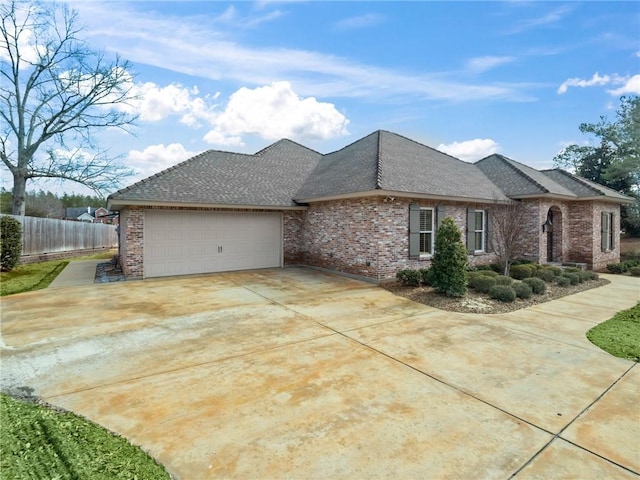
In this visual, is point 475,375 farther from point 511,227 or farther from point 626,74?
point 626,74

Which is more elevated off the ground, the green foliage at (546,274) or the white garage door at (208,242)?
the white garage door at (208,242)

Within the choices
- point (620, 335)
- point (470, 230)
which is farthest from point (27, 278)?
point (620, 335)

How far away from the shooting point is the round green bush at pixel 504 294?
871cm

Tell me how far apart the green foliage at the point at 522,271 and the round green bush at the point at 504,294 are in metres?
3.88

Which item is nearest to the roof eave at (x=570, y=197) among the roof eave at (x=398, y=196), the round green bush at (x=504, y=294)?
the roof eave at (x=398, y=196)

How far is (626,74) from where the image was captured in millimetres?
15297

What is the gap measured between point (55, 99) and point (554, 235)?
90.8 ft

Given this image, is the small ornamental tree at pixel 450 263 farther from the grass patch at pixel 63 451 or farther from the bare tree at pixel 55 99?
the bare tree at pixel 55 99

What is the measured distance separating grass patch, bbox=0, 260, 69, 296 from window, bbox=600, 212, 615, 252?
74.5 ft

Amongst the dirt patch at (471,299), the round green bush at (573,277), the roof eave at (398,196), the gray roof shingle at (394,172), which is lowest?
the dirt patch at (471,299)

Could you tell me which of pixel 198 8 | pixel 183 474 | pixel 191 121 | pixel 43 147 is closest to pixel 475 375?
pixel 183 474

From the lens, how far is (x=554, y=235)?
1581 cm

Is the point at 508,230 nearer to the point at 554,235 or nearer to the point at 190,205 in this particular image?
the point at 554,235

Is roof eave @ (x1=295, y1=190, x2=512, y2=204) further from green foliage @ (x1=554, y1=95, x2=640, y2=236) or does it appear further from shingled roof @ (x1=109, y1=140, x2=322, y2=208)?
green foliage @ (x1=554, y1=95, x2=640, y2=236)
